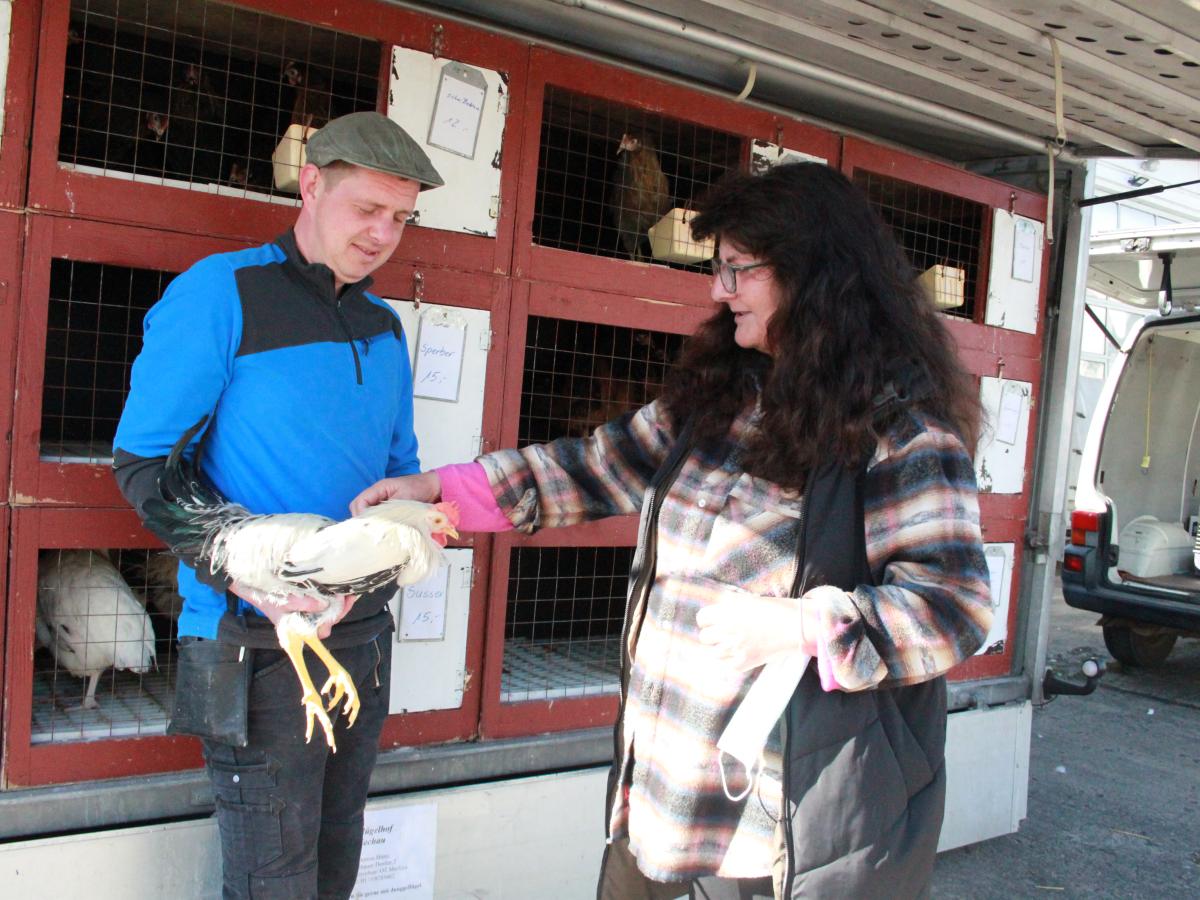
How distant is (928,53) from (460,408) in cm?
A: 167

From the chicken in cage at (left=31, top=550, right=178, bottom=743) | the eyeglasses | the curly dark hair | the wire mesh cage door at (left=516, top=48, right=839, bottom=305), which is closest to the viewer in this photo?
the curly dark hair

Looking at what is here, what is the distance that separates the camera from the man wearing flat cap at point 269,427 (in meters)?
1.68

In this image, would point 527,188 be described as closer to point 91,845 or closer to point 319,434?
point 319,434

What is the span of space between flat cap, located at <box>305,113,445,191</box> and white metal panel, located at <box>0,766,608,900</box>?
151 cm

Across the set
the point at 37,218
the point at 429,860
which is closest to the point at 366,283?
the point at 37,218

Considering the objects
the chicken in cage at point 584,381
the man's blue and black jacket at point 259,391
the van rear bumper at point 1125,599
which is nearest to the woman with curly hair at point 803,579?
the man's blue and black jacket at point 259,391

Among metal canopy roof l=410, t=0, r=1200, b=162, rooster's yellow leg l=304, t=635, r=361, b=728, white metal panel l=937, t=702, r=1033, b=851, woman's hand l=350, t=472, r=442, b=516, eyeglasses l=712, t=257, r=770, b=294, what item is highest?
metal canopy roof l=410, t=0, r=1200, b=162

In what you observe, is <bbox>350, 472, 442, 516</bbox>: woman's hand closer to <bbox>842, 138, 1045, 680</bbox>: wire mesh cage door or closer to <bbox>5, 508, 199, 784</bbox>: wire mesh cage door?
<bbox>5, 508, 199, 784</bbox>: wire mesh cage door

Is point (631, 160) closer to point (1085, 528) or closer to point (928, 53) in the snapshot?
point (928, 53)

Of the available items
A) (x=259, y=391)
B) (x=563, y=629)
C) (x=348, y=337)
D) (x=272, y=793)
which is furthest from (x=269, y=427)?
(x=563, y=629)

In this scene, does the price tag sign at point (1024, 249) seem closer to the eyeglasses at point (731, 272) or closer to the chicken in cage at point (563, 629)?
the chicken in cage at point (563, 629)

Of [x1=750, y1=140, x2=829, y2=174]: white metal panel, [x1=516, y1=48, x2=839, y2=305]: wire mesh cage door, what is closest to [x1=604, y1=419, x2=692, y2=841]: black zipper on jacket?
[x1=516, y1=48, x2=839, y2=305]: wire mesh cage door

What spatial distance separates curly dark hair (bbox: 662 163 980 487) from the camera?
1.53 meters

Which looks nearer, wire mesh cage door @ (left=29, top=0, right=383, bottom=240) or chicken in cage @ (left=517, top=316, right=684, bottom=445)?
wire mesh cage door @ (left=29, top=0, right=383, bottom=240)
